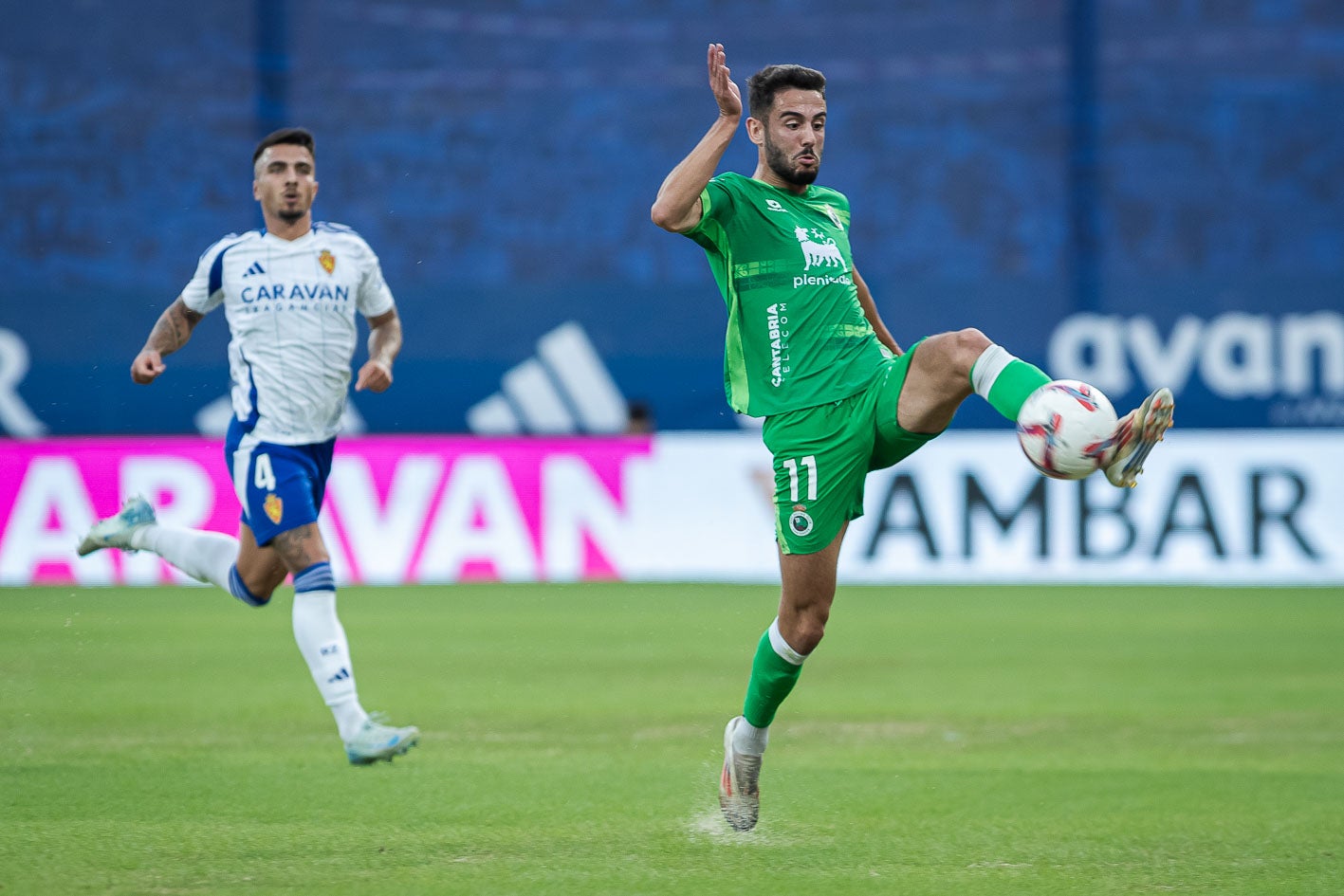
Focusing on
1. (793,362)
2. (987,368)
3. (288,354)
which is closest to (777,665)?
(793,362)

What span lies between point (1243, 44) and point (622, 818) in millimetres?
14104

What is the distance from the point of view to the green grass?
527 centimetres

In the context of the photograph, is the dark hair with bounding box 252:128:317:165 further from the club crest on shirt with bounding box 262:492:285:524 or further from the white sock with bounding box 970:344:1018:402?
the white sock with bounding box 970:344:1018:402

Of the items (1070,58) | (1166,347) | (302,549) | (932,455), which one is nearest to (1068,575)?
(932,455)

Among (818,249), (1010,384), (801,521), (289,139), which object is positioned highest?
(289,139)

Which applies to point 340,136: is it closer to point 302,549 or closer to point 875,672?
point 875,672

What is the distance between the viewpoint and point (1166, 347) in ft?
56.3

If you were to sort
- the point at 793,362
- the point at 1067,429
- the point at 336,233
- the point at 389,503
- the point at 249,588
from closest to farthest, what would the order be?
1. the point at 1067,429
2. the point at 793,362
3. the point at 336,233
4. the point at 249,588
5. the point at 389,503

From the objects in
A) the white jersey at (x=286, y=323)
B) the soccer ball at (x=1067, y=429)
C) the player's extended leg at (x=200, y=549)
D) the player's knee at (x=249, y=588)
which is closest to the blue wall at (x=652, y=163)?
the player's extended leg at (x=200, y=549)

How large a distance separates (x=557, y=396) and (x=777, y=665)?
11286 millimetres

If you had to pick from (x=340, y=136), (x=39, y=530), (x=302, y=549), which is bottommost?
(x=39, y=530)

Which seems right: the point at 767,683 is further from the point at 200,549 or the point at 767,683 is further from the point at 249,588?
the point at 200,549

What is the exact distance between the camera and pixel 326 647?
6.61 meters

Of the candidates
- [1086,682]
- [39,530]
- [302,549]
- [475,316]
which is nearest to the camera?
[302,549]
